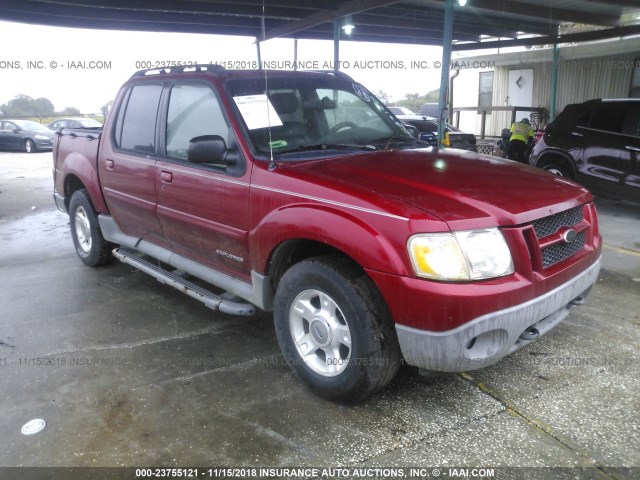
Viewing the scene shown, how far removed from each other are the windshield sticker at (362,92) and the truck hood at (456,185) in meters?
0.87

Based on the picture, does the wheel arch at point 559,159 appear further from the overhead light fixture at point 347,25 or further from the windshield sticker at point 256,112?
the windshield sticker at point 256,112

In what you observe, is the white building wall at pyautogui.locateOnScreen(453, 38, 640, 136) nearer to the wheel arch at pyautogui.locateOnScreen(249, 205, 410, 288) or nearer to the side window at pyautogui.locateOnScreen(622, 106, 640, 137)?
the side window at pyautogui.locateOnScreen(622, 106, 640, 137)

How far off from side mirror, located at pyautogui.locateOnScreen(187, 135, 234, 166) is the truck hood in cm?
48

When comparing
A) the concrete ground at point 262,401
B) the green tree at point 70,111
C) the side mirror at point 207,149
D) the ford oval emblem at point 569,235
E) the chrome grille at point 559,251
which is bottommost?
the concrete ground at point 262,401

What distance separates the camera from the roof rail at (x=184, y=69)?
366cm

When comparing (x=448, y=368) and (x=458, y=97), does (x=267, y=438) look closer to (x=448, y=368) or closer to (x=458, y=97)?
(x=448, y=368)

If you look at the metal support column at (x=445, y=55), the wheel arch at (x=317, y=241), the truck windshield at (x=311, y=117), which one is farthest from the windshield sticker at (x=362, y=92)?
the metal support column at (x=445, y=55)

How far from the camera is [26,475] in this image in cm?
245

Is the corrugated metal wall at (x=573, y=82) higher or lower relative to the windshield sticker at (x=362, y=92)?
higher

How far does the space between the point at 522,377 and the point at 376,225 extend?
1511 mm

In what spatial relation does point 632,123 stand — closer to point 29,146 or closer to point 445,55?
point 445,55

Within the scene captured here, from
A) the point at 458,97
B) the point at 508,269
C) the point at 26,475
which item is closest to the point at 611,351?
the point at 508,269

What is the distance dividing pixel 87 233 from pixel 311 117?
303cm

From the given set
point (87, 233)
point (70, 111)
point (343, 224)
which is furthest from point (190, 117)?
point (70, 111)
